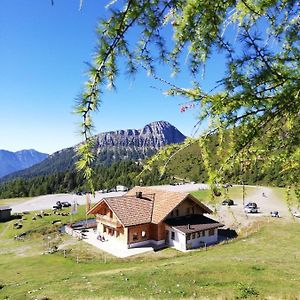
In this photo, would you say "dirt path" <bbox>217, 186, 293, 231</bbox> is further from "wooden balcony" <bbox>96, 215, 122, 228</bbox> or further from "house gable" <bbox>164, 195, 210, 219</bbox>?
"wooden balcony" <bbox>96, 215, 122, 228</bbox>

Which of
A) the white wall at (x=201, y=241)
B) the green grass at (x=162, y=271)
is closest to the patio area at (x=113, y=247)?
the green grass at (x=162, y=271)

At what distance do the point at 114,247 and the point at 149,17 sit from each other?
37.9 m

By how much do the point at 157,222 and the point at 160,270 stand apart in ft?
51.1

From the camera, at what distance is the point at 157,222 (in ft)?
134

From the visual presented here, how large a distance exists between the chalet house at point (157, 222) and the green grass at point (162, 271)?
9.05ft

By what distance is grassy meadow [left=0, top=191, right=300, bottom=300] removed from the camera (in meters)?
19.8

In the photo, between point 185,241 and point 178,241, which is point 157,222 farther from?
point 185,241

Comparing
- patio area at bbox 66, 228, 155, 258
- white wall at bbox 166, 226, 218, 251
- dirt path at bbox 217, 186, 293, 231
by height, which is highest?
dirt path at bbox 217, 186, 293, 231

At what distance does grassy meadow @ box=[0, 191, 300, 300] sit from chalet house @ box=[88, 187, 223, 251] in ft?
8.91

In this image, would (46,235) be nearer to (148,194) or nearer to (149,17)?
(148,194)

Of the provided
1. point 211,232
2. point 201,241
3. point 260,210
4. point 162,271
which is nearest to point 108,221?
point 201,241

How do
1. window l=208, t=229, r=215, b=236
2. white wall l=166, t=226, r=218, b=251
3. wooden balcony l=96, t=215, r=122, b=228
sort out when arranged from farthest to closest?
window l=208, t=229, r=215, b=236
wooden balcony l=96, t=215, r=122, b=228
white wall l=166, t=226, r=218, b=251

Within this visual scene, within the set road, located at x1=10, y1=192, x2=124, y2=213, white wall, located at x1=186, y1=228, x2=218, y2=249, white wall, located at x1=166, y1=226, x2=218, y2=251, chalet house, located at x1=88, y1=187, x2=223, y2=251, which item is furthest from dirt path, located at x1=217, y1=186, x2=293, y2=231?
road, located at x1=10, y1=192, x2=124, y2=213

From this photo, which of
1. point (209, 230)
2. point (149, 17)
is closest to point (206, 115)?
point (149, 17)
